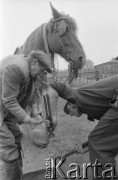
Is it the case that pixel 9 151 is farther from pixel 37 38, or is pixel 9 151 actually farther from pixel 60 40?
pixel 60 40

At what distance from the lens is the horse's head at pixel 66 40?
2.95m

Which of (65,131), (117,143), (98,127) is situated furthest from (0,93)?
(65,131)

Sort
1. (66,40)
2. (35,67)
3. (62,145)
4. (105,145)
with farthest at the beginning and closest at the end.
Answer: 1. (62,145)
2. (66,40)
3. (35,67)
4. (105,145)

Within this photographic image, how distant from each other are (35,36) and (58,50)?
0.33 meters

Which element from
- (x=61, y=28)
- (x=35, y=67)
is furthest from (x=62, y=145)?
(x=35, y=67)

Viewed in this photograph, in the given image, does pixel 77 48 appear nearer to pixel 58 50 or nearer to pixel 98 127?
pixel 58 50

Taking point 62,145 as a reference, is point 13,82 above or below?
above

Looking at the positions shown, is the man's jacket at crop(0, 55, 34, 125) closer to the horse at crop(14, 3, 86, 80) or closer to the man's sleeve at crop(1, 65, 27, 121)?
the man's sleeve at crop(1, 65, 27, 121)

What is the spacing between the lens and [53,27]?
118 inches

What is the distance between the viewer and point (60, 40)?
2.96 meters

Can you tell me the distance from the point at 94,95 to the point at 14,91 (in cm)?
67

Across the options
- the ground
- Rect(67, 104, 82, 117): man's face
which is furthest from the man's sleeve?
the ground

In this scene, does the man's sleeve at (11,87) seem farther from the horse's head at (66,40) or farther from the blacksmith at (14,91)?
the horse's head at (66,40)

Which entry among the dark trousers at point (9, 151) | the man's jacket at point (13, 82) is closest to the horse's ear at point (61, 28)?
the man's jacket at point (13, 82)
